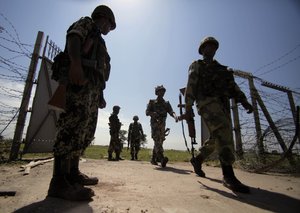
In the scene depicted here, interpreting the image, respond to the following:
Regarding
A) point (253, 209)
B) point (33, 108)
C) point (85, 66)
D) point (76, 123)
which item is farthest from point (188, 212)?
point (33, 108)

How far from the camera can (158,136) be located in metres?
6.94

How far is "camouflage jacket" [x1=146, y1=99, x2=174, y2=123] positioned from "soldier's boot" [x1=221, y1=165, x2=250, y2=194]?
4.12 m

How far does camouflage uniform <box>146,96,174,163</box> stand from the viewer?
6921mm

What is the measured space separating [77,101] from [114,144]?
25.3 feet

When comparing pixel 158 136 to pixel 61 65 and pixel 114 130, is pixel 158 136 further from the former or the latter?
pixel 61 65

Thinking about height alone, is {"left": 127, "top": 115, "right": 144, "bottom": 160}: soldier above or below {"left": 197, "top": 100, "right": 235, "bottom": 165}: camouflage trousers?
above

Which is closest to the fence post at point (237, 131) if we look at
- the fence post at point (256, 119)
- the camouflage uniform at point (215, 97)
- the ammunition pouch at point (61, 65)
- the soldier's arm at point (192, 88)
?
the fence post at point (256, 119)

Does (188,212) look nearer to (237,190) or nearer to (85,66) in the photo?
(237,190)

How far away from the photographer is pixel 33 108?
648 centimetres

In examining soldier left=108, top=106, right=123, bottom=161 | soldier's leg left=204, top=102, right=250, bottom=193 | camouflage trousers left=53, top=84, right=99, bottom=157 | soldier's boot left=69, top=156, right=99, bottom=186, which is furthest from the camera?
soldier left=108, top=106, right=123, bottom=161

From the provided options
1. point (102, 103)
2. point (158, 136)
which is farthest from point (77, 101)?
point (158, 136)

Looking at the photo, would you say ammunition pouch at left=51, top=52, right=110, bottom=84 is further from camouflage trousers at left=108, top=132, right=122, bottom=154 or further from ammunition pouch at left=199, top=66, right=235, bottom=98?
camouflage trousers at left=108, top=132, right=122, bottom=154

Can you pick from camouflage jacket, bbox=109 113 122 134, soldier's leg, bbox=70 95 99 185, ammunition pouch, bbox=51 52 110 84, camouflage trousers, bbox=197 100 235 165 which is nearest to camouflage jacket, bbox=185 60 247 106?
camouflage trousers, bbox=197 100 235 165

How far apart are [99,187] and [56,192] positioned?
69 cm
